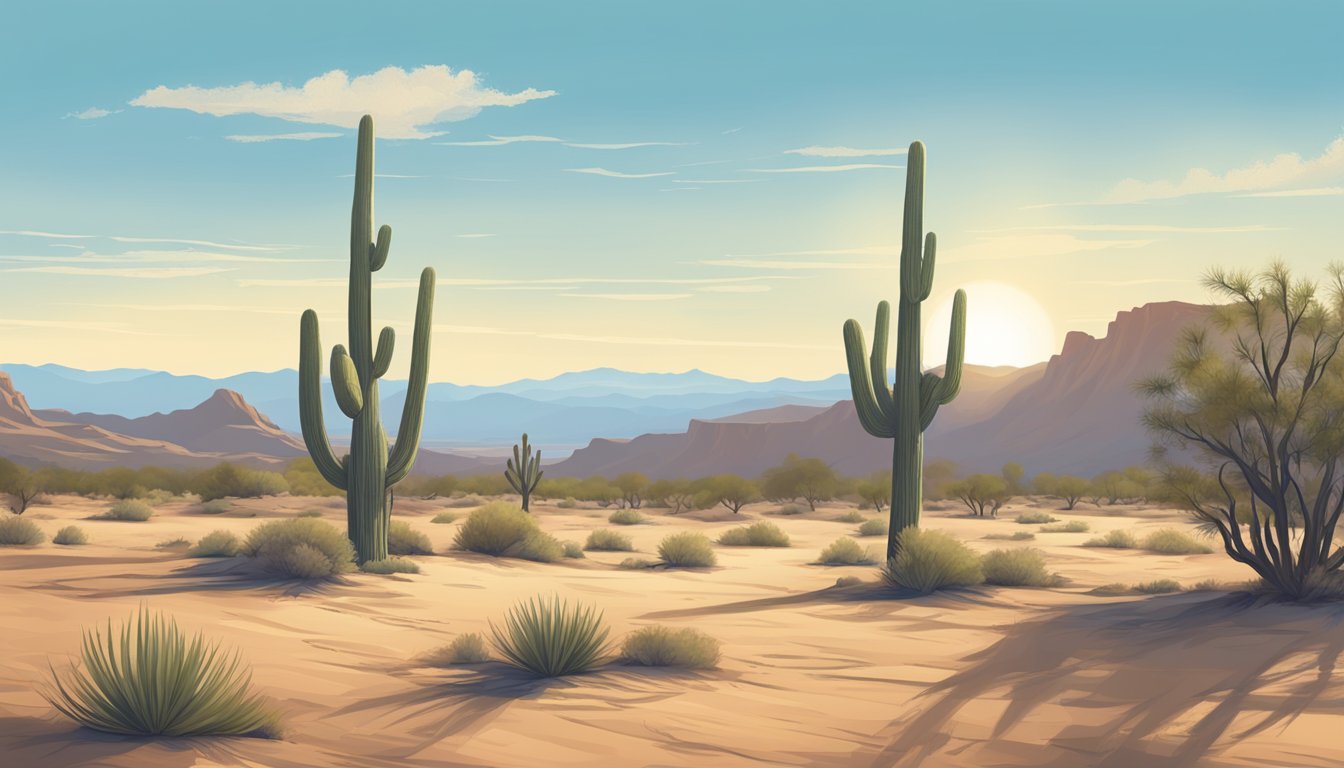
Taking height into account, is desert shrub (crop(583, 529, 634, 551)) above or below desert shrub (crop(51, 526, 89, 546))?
below

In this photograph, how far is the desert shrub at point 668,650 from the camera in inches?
512

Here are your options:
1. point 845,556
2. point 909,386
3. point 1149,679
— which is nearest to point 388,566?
point 909,386

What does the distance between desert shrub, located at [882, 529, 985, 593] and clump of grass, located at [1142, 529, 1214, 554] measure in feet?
46.1

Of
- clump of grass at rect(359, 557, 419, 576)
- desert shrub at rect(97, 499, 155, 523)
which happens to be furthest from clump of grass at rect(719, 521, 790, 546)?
desert shrub at rect(97, 499, 155, 523)

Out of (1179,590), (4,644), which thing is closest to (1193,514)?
(1179,590)

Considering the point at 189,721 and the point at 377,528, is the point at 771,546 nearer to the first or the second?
the point at 377,528

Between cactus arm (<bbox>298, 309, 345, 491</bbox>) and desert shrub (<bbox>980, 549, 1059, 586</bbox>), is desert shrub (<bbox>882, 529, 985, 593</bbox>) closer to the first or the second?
desert shrub (<bbox>980, 549, 1059, 586</bbox>)

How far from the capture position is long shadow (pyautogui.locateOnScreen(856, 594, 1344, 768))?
10.2 meters

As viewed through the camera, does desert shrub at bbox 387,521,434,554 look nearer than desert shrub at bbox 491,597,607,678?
No

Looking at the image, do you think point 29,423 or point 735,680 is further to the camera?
point 29,423

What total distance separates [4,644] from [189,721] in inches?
177

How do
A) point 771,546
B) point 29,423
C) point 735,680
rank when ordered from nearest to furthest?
point 735,680 → point 771,546 → point 29,423

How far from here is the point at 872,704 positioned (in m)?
11.9

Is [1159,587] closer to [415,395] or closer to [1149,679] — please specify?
[1149,679]
